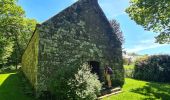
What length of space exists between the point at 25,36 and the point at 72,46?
115 ft

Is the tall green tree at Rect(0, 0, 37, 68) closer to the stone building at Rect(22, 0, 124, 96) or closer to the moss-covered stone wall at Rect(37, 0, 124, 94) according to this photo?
the stone building at Rect(22, 0, 124, 96)

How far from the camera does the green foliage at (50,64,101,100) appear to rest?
13453 millimetres

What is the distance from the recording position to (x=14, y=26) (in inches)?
1815

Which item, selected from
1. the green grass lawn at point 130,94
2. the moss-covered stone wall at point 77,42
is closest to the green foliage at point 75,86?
the moss-covered stone wall at point 77,42

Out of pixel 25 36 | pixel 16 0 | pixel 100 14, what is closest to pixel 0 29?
pixel 16 0

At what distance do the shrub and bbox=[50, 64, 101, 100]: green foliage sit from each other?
47.4 feet

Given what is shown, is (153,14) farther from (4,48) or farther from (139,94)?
(4,48)

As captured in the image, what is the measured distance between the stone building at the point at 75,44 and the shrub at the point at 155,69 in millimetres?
8580

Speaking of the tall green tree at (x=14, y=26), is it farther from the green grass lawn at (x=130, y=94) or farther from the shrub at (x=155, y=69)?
the shrub at (x=155, y=69)

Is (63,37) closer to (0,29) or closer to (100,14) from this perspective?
(100,14)

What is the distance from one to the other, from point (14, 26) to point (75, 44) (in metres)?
32.6

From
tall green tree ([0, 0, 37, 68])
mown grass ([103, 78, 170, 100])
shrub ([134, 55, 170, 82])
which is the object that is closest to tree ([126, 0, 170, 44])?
shrub ([134, 55, 170, 82])

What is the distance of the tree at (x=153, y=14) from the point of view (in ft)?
75.8

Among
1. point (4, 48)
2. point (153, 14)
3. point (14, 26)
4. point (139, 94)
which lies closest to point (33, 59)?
point (139, 94)
